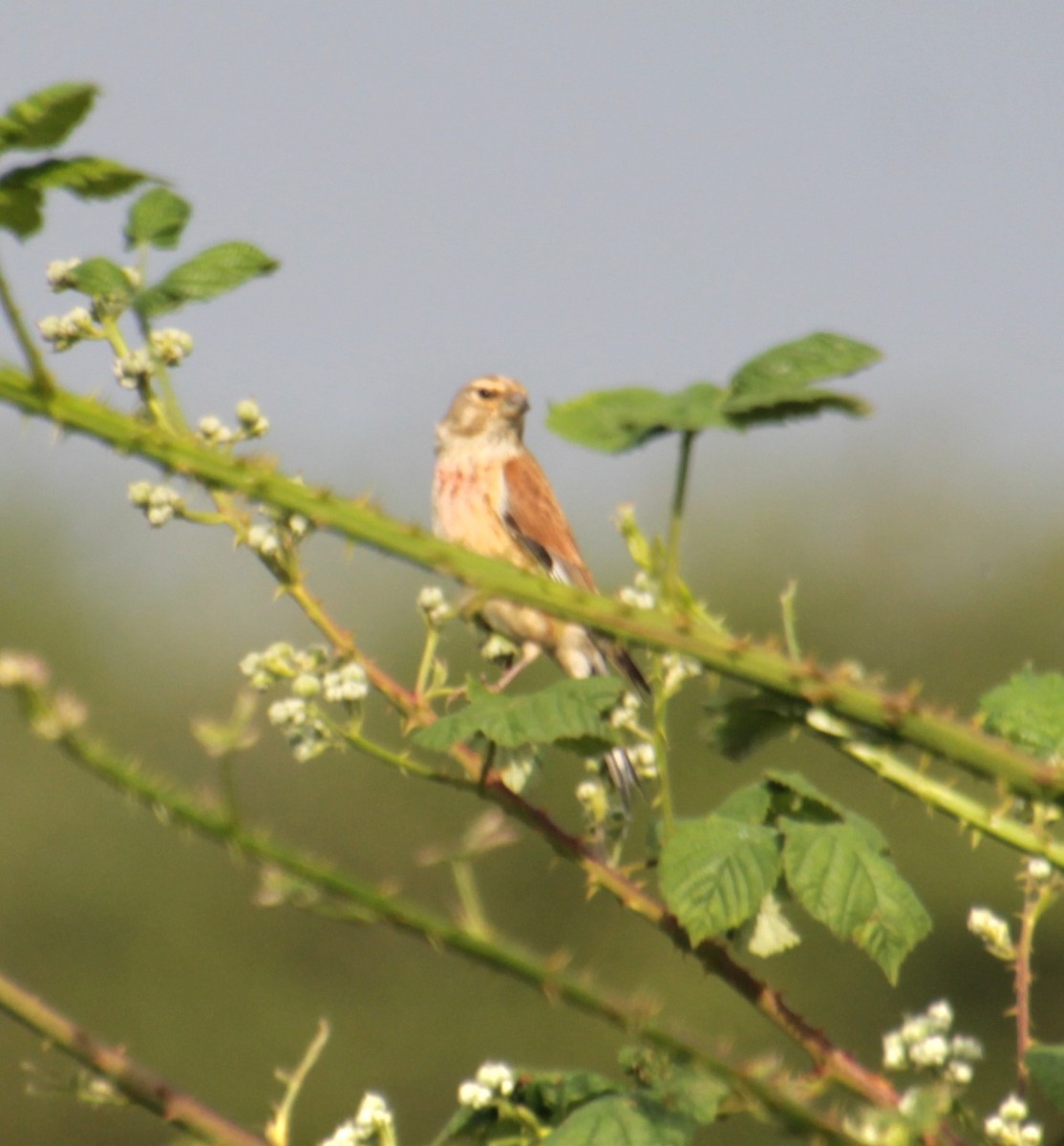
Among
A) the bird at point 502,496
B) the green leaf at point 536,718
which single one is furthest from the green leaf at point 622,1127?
the bird at point 502,496

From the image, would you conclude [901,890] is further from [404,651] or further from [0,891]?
[0,891]

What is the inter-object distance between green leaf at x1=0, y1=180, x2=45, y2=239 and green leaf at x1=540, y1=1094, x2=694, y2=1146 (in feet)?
3.43

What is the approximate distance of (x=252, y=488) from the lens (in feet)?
4.58

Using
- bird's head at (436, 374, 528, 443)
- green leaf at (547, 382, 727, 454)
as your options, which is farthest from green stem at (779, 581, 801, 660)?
bird's head at (436, 374, 528, 443)

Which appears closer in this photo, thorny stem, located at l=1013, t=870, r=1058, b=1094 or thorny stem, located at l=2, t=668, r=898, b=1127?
thorny stem, located at l=2, t=668, r=898, b=1127

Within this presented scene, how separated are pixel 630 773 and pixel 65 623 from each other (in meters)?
34.2

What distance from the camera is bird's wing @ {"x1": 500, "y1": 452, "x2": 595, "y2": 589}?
7164mm

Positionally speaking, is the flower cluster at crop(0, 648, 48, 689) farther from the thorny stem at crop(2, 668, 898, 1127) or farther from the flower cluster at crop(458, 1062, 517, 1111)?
the flower cluster at crop(458, 1062, 517, 1111)

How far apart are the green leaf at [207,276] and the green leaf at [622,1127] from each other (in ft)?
3.12

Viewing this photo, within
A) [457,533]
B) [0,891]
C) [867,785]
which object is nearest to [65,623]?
[0,891]

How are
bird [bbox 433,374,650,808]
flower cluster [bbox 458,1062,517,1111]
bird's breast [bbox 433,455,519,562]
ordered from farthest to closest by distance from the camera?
bird's breast [bbox 433,455,519,562] < bird [bbox 433,374,650,808] < flower cluster [bbox 458,1062,517,1111]

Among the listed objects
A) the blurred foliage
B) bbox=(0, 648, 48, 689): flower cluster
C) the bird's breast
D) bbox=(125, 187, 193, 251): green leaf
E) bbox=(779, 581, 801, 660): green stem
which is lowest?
the blurred foliage

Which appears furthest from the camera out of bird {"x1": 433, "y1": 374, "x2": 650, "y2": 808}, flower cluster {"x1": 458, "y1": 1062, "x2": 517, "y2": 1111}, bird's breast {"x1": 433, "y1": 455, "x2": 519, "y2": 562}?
bird's breast {"x1": 433, "y1": 455, "x2": 519, "y2": 562}

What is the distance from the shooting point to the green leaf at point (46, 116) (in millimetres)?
1553
